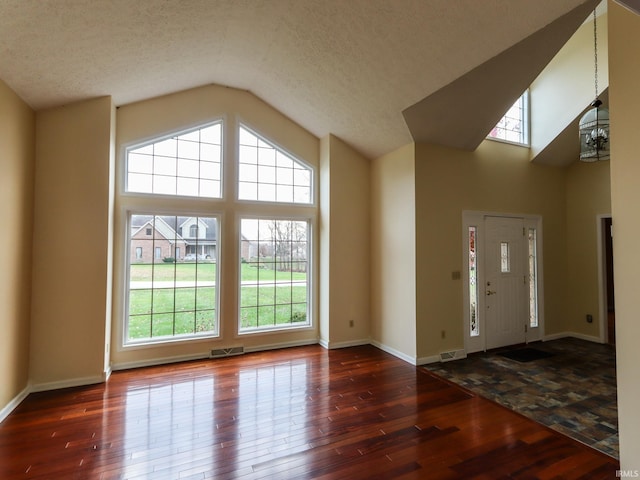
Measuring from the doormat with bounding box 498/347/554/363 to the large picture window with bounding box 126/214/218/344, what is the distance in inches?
159

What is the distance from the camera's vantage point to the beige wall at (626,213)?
1911 millimetres

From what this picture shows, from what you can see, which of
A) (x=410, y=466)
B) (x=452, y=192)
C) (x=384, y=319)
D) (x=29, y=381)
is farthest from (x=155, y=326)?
(x=452, y=192)

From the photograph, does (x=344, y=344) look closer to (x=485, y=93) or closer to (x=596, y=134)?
(x=485, y=93)

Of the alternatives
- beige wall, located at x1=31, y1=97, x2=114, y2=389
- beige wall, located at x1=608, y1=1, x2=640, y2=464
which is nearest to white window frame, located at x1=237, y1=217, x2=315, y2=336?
beige wall, located at x1=31, y1=97, x2=114, y2=389

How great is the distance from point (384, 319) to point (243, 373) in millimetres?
2097

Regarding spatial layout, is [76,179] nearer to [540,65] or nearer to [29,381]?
[29,381]

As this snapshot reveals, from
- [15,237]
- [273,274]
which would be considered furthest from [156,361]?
[15,237]

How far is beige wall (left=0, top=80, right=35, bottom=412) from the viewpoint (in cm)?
279

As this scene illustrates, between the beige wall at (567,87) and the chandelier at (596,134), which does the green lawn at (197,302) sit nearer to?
the chandelier at (596,134)

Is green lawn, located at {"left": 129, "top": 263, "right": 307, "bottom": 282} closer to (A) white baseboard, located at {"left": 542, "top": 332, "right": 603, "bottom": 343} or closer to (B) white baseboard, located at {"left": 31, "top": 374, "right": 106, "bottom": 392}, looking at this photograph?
(B) white baseboard, located at {"left": 31, "top": 374, "right": 106, "bottom": 392}

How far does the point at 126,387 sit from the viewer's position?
3.41m

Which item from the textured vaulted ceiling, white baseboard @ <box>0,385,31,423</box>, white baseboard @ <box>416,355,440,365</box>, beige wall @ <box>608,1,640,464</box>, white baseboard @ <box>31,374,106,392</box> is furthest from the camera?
white baseboard @ <box>416,355,440,365</box>

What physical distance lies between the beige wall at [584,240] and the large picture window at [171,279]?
5.64 m

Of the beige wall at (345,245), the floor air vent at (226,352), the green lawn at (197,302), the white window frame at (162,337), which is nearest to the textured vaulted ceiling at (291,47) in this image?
the beige wall at (345,245)
